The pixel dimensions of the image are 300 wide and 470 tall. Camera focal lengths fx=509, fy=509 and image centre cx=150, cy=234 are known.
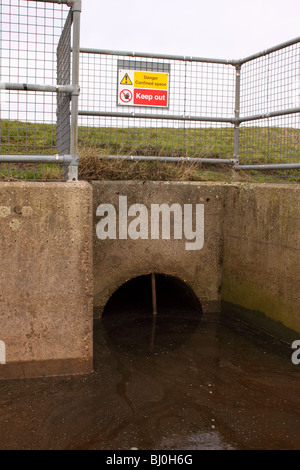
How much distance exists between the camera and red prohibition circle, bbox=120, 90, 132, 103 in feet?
20.3

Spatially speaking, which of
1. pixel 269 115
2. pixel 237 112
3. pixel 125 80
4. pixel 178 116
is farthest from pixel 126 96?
pixel 269 115

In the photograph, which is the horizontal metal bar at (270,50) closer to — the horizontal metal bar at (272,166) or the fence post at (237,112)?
the fence post at (237,112)

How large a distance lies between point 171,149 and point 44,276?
3.28 metres

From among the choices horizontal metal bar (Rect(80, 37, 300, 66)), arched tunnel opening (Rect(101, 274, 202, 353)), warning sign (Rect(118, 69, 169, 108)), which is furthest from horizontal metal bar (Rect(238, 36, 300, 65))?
arched tunnel opening (Rect(101, 274, 202, 353))

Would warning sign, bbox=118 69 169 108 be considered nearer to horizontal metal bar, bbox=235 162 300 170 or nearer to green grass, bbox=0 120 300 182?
green grass, bbox=0 120 300 182

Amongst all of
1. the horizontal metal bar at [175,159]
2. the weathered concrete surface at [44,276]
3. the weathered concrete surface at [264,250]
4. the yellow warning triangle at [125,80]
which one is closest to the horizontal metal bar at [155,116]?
the yellow warning triangle at [125,80]

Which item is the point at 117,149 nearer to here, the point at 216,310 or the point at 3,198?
the point at 216,310

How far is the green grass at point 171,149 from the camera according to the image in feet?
19.7

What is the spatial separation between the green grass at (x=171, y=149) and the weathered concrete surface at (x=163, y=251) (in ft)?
1.16

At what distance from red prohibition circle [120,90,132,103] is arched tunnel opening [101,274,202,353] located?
2.16 meters

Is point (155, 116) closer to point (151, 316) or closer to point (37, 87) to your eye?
point (151, 316)

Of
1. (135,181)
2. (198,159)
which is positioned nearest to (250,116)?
(198,159)

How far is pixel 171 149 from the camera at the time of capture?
22.0 feet
